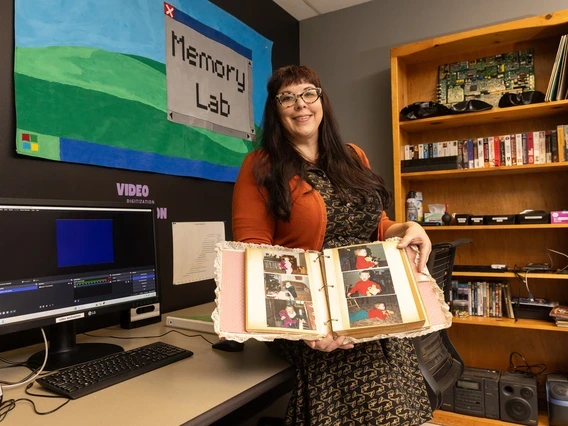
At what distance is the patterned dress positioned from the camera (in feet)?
3.48

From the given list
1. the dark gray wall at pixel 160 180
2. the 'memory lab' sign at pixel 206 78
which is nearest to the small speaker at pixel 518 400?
the dark gray wall at pixel 160 180

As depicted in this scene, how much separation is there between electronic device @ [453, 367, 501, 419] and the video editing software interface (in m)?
1.84

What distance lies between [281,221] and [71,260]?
626 millimetres

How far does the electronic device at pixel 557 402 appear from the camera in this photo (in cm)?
213

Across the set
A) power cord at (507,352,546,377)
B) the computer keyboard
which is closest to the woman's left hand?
the computer keyboard

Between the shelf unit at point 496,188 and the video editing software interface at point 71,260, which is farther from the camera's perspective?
the shelf unit at point 496,188

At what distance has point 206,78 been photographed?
2.25m

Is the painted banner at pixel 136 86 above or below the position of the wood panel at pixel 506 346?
above

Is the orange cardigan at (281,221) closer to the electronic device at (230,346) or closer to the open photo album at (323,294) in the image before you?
the open photo album at (323,294)

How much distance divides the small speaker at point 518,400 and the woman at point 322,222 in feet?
4.59

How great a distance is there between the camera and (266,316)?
3.27ft

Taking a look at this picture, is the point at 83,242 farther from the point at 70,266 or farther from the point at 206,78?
the point at 206,78

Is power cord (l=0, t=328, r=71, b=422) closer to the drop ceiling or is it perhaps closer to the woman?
the woman

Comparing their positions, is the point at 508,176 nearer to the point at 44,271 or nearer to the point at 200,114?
the point at 200,114
